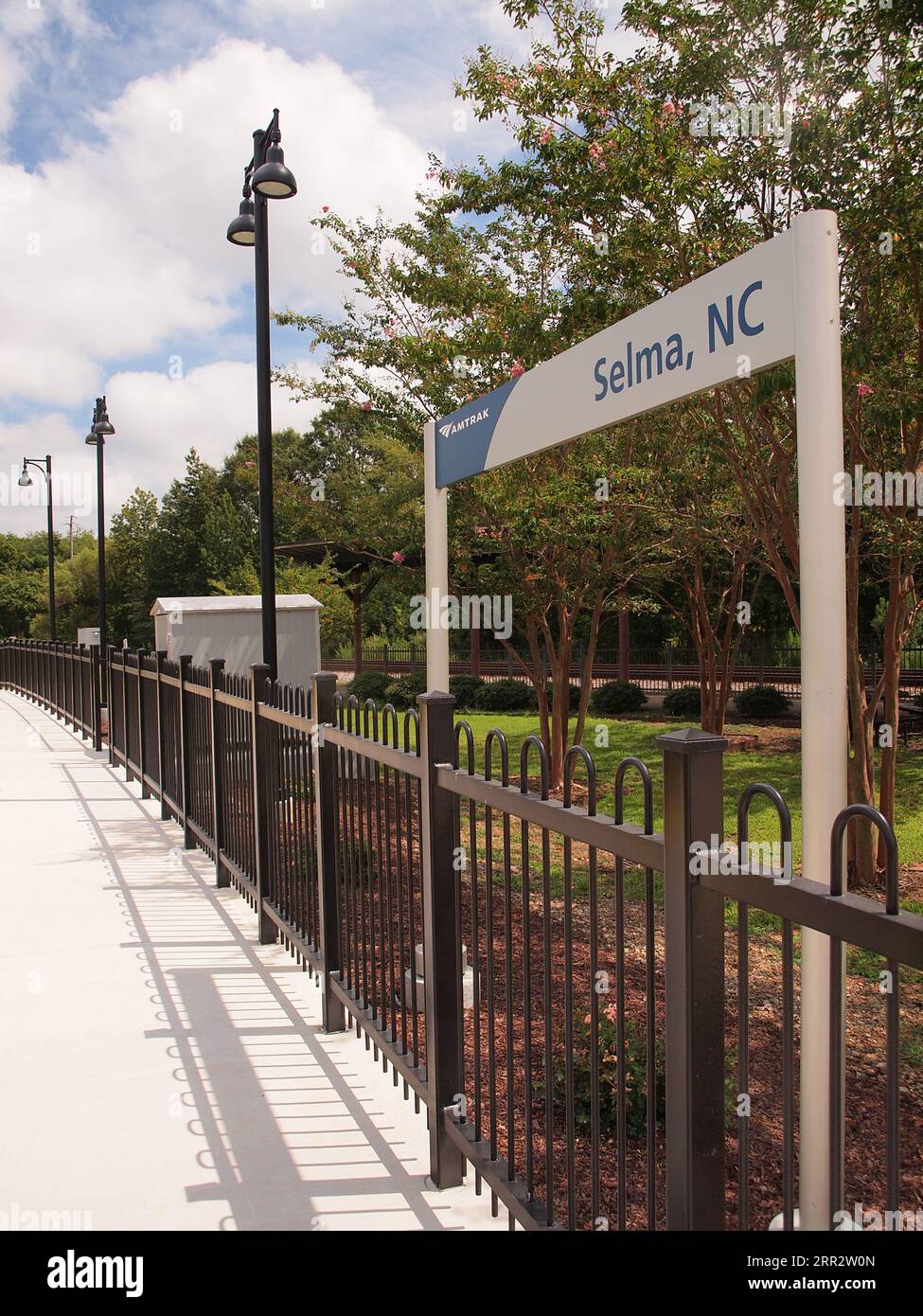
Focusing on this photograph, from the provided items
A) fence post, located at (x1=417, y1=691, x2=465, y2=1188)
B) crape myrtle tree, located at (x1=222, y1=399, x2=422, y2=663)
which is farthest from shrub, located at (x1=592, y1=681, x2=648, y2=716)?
fence post, located at (x1=417, y1=691, x2=465, y2=1188)

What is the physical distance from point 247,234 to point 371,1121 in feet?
25.9

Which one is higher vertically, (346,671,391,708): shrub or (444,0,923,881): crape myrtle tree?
(444,0,923,881): crape myrtle tree

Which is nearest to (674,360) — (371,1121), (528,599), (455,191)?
(371,1121)

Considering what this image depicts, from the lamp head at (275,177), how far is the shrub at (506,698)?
59.2ft

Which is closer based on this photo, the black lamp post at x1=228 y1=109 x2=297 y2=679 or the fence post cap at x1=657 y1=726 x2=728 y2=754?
the fence post cap at x1=657 y1=726 x2=728 y2=754

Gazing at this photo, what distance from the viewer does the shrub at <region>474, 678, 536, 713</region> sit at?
2542 cm

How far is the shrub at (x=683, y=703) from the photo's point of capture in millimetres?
22828

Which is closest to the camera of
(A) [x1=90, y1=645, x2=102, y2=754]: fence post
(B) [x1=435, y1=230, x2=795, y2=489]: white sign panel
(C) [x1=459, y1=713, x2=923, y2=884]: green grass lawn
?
(B) [x1=435, y1=230, x2=795, y2=489]: white sign panel

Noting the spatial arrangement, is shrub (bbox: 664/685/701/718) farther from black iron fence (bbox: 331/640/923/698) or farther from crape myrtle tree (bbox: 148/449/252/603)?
crape myrtle tree (bbox: 148/449/252/603)

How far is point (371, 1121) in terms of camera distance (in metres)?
3.73

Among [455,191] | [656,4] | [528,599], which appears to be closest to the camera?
[656,4]

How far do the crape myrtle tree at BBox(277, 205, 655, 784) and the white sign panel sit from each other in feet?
12.7
